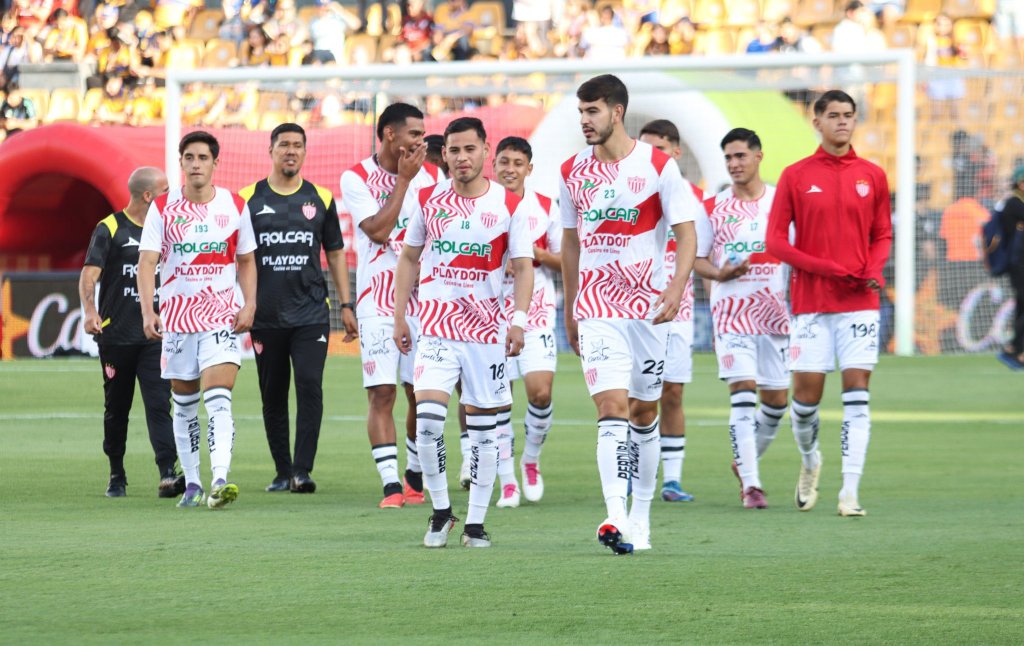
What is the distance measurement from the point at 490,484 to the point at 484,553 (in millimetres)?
441

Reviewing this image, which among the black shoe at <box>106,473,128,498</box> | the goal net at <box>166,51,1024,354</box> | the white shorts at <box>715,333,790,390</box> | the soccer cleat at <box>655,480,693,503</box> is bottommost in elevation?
the soccer cleat at <box>655,480,693,503</box>

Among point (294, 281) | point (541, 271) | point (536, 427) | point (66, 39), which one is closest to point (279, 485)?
point (294, 281)

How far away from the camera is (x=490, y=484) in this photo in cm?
782

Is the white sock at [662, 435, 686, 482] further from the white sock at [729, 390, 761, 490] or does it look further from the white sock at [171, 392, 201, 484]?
the white sock at [171, 392, 201, 484]

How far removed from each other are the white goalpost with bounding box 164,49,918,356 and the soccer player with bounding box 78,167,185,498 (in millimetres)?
12077

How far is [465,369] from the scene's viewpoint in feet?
26.1

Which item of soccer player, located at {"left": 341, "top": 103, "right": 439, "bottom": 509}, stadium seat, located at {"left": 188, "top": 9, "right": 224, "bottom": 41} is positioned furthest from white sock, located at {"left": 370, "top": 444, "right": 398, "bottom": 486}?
stadium seat, located at {"left": 188, "top": 9, "right": 224, "bottom": 41}

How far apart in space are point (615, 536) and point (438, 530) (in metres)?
0.91

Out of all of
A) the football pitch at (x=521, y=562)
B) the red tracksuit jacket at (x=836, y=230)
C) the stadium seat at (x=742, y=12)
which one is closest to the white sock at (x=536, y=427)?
the football pitch at (x=521, y=562)

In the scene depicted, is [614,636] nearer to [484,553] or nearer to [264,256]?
[484,553]

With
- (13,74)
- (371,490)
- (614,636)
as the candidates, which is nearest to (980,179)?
(371,490)

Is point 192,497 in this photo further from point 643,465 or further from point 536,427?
point 643,465

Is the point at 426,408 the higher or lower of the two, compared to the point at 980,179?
lower

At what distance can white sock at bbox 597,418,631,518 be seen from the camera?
740cm
